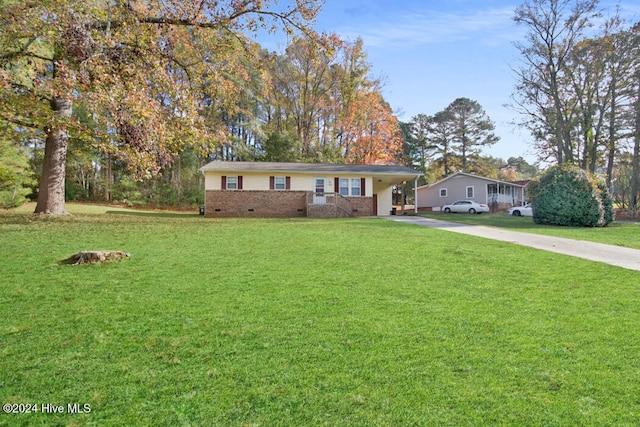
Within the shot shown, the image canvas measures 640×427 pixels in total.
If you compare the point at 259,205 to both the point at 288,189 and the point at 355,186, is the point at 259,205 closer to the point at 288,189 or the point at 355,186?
the point at 288,189

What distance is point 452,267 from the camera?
6.36 meters

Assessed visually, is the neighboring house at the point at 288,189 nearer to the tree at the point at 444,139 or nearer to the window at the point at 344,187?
the window at the point at 344,187

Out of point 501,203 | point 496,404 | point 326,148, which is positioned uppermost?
point 326,148

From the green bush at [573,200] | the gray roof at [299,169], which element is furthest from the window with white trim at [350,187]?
the green bush at [573,200]

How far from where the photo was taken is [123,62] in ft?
30.4

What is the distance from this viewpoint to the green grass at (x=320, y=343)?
226 centimetres

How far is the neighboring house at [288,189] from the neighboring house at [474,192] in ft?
41.9

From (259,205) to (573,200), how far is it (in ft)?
56.2

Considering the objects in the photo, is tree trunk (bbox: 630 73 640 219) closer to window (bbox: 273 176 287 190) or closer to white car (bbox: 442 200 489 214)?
white car (bbox: 442 200 489 214)

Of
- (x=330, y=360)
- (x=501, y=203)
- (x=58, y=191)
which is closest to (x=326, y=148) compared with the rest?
(x=501, y=203)

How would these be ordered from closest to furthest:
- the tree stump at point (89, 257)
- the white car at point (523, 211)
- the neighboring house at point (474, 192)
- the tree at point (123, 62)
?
the tree stump at point (89, 257)
the tree at point (123, 62)
the white car at point (523, 211)
the neighboring house at point (474, 192)

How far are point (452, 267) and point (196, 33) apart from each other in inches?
485

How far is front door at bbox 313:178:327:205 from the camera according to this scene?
22.0 m

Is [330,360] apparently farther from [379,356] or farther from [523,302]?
[523,302]
